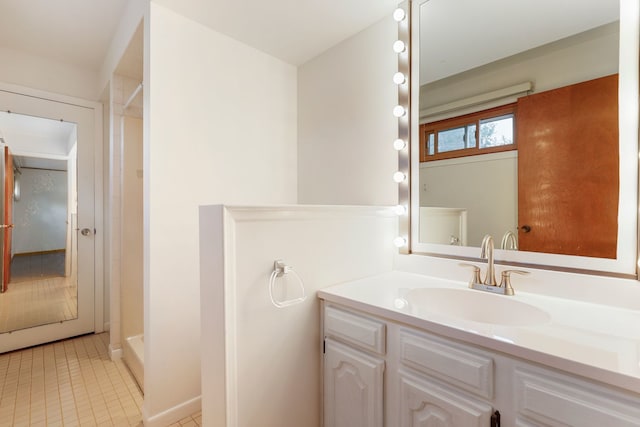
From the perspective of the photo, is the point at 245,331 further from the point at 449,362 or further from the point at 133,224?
the point at 133,224

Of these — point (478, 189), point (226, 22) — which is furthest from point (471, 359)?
point (226, 22)

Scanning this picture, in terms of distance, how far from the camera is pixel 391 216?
1.72 meters

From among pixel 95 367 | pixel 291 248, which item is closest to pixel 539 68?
pixel 291 248

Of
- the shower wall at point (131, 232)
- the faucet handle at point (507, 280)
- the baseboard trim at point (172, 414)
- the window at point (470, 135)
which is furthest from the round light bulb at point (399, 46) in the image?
the baseboard trim at point (172, 414)

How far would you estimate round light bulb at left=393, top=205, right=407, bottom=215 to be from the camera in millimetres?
1686

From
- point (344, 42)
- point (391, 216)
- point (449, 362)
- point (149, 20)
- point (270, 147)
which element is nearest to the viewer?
point (449, 362)

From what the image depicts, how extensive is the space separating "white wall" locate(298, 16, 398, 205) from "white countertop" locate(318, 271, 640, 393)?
0.74m

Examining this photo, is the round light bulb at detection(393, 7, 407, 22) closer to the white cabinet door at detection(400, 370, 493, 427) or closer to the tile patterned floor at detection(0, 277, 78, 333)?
the white cabinet door at detection(400, 370, 493, 427)

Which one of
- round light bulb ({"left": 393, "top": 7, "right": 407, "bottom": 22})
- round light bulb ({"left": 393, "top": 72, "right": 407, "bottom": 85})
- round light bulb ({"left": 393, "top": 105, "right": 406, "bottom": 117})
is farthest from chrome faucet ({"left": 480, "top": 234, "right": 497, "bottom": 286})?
round light bulb ({"left": 393, "top": 7, "right": 407, "bottom": 22})

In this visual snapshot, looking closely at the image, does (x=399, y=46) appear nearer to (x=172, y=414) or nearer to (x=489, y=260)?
(x=489, y=260)

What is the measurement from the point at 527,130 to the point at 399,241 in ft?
2.64

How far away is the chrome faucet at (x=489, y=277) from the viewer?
49.7 inches

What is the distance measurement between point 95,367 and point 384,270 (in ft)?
7.55

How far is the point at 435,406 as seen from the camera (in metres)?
0.96
